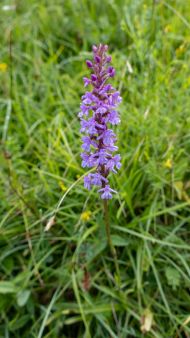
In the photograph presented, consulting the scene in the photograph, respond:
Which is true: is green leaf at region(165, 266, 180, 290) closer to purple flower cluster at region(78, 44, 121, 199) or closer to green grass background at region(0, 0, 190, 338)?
green grass background at region(0, 0, 190, 338)

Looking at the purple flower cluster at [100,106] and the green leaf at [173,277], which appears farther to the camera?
the green leaf at [173,277]

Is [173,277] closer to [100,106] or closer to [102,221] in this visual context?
[102,221]

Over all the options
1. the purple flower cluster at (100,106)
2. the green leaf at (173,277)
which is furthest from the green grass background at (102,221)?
the purple flower cluster at (100,106)

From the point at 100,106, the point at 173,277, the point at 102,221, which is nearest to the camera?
the point at 100,106

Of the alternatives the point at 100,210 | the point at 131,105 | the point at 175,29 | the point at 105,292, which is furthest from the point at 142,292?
the point at 175,29

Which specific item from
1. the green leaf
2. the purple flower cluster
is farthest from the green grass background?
the purple flower cluster

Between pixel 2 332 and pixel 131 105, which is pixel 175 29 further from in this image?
pixel 2 332

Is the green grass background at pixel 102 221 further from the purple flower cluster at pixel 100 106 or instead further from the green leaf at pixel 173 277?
the purple flower cluster at pixel 100 106

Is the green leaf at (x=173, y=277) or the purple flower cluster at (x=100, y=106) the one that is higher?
the purple flower cluster at (x=100, y=106)

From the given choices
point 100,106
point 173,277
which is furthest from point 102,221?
point 100,106
